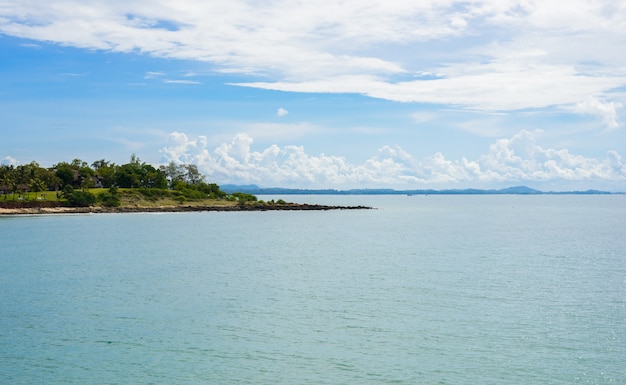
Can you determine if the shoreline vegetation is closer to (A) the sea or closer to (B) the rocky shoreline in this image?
(B) the rocky shoreline

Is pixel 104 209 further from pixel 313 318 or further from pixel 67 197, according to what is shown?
pixel 313 318

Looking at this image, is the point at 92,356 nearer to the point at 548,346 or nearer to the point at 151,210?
the point at 548,346

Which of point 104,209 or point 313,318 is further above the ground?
point 104,209

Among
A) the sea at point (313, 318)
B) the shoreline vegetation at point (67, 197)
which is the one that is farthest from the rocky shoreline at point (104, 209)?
the sea at point (313, 318)

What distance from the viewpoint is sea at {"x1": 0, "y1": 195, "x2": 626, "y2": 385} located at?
25.5 m

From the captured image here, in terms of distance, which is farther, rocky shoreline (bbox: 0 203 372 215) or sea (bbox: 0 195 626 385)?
Result: rocky shoreline (bbox: 0 203 372 215)

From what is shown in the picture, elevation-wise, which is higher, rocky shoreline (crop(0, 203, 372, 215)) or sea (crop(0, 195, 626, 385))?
rocky shoreline (crop(0, 203, 372, 215))

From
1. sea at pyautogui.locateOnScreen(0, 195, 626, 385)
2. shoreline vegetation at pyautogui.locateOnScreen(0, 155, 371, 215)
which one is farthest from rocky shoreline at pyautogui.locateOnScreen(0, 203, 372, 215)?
sea at pyautogui.locateOnScreen(0, 195, 626, 385)

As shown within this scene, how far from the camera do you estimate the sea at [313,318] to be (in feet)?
83.7

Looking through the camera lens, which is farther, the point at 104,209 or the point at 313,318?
Result: the point at 104,209

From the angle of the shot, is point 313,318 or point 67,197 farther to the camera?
point 67,197

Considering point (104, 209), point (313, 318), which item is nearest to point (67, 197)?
point (104, 209)

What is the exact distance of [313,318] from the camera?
34812 millimetres

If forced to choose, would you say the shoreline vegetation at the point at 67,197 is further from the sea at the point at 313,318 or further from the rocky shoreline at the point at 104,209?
the sea at the point at 313,318
